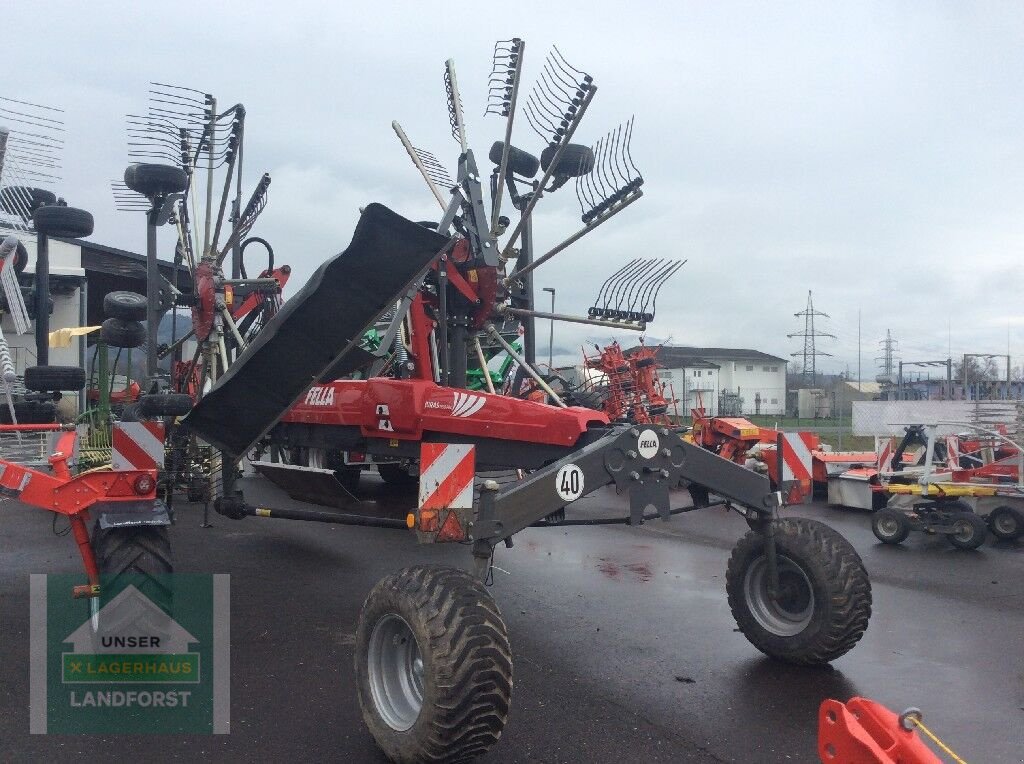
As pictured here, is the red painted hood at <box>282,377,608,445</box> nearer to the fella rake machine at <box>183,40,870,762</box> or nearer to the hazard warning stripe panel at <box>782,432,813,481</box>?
the fella rake machine at <box>183,40,870,762</box>

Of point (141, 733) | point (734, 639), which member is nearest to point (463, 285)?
point (734, 639)

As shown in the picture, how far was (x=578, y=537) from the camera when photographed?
1063 cm

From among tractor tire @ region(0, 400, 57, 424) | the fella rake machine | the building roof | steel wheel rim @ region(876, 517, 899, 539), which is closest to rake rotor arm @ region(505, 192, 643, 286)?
the fella rake machine

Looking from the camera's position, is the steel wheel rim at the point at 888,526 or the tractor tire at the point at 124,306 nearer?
the tractor tire at the point at 124,306

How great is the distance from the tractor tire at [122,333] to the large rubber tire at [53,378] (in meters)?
0.54

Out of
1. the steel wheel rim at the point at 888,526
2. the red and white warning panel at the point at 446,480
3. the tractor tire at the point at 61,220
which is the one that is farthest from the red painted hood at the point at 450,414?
the steel wheel rim at the point at 888,526

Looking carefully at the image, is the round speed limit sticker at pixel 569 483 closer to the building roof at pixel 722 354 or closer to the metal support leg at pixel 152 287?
the metal support leg at pixel 152 287

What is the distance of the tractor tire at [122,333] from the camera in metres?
6.18

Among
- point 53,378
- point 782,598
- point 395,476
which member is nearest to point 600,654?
point 782,598

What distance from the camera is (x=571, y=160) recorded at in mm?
7043

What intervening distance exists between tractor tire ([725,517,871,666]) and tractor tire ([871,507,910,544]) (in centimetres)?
568

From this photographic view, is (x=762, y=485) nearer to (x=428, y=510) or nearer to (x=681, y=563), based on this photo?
(x=428, y=510)

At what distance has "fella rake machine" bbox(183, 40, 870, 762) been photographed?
3.75 m

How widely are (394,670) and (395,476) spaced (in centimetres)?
350
